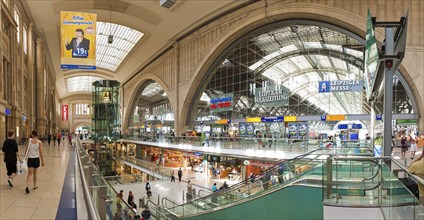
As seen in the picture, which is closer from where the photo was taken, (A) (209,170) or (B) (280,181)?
(B) (280,181)

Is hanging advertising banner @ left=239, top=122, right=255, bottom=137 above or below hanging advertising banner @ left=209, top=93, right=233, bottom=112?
below

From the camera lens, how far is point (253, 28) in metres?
29.2

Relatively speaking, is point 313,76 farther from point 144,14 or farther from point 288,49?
point 144,14

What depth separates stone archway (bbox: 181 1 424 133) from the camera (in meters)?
21.4

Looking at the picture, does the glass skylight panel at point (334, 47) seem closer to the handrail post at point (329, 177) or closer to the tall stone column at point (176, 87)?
the handrail post at point (329, 177)

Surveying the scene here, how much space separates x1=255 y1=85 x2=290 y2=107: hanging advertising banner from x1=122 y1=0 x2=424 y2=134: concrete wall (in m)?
5.93

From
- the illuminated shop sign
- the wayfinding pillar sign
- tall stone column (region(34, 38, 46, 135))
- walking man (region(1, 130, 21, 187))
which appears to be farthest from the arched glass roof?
walking man (region(1, 130, 21, 187))

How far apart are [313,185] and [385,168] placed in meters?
2.94

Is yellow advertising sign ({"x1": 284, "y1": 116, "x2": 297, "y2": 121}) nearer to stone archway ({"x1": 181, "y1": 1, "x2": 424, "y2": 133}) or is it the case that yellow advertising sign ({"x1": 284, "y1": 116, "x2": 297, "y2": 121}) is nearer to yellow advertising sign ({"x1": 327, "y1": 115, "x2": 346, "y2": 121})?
yellow advertising sign ({"x1": 327, "y1": 115, "x2": 346, "y2": 121})

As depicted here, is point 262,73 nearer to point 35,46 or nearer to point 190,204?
point 190,204

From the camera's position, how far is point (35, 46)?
3684cm

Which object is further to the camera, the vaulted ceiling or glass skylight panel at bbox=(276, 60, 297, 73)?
the vaulted ceiling

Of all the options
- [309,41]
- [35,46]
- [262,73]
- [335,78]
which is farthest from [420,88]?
[35,46]

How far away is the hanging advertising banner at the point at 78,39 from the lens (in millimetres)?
15508
